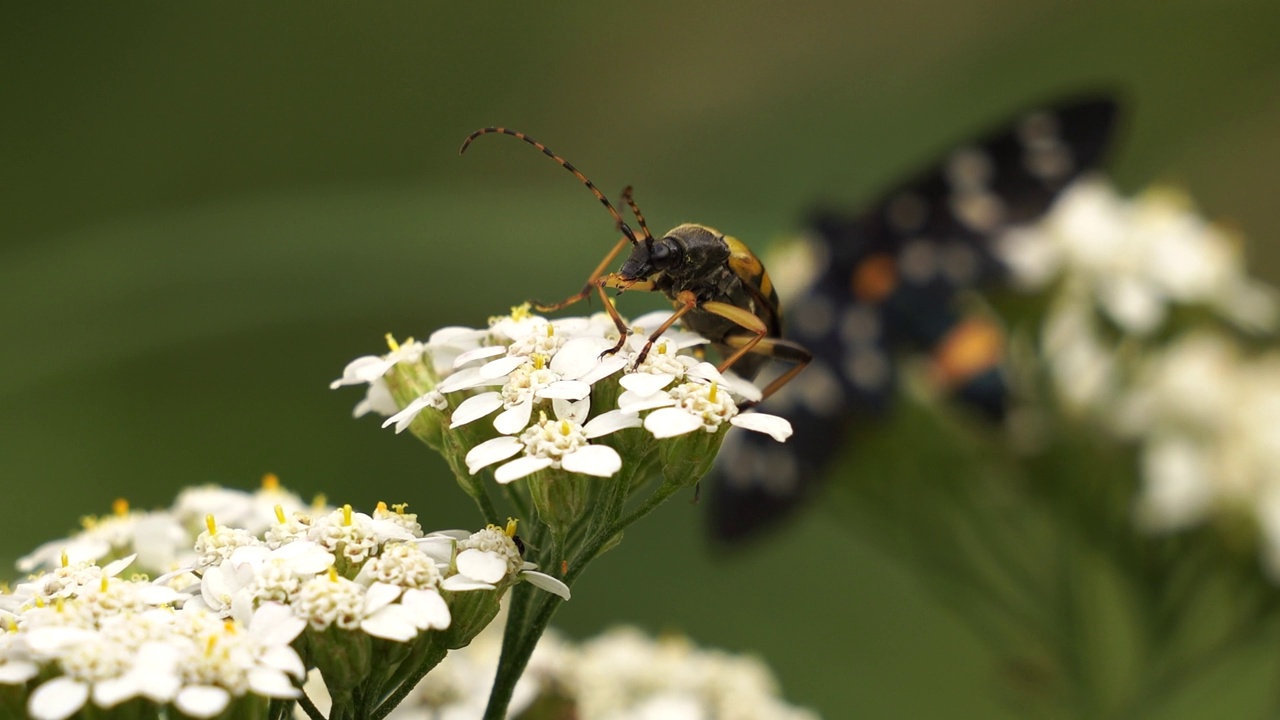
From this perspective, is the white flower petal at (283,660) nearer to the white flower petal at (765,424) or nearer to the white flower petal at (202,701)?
the white flower petal at (202,701)

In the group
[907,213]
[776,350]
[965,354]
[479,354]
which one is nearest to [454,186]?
[907,213]

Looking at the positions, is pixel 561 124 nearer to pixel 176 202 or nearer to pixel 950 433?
pixel 176 202

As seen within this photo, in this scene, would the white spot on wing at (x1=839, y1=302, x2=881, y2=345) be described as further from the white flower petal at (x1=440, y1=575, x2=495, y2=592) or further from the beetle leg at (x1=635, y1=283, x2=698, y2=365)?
the white flower petal at (x1=440, y1=575, x2=495, y2=592)

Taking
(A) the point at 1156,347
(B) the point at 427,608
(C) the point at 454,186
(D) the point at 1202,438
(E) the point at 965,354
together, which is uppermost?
(C) the point at 454,186

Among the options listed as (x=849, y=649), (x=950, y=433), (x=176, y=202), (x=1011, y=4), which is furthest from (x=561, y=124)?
(x=950, y=433)

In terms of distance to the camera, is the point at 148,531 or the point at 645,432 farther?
the point at 148,531

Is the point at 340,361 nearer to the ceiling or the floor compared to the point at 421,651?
nearer to the ceiling

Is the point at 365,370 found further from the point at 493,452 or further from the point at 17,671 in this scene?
the point at 17,671
